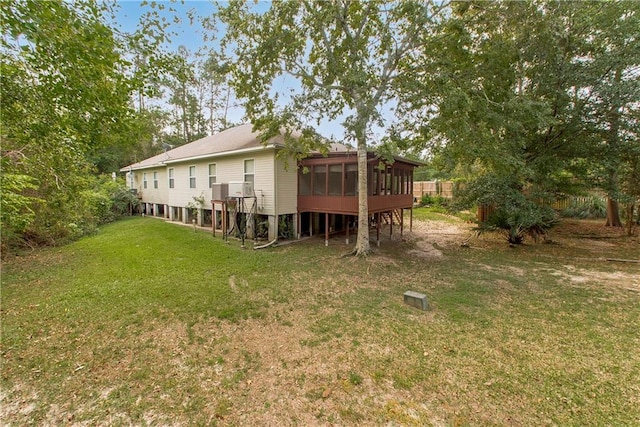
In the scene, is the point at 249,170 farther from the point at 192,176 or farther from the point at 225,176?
the point at 192,176

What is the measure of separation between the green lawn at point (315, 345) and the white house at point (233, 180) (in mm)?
3785

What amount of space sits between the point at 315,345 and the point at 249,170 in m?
8.61

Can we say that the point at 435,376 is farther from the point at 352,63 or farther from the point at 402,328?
the point at 352,63

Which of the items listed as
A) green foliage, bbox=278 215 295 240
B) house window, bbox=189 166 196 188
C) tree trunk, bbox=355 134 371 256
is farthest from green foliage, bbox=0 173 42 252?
tree trunk, bbox=355 134 371 256

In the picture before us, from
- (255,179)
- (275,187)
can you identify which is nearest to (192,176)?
(255,179)

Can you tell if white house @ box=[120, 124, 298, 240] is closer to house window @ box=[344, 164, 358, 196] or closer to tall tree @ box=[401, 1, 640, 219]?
house window @ box=[344, 164, 358, 196]

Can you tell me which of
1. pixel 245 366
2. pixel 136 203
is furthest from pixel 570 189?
pixel 136 203

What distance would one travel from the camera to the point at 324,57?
8320 mm

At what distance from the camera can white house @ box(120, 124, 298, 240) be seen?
34.0 ft

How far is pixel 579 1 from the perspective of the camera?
7453mm

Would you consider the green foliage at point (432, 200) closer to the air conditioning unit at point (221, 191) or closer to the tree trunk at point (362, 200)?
the tree trunk at point (362, 200)

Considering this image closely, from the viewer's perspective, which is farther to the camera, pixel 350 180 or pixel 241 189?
pixel 241 189

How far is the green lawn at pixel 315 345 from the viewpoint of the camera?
2.72 meters

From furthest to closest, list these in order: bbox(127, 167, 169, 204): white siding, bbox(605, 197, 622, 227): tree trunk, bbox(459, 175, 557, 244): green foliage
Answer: bbox(127, 167, 169, 204): white siding
bbox(605, 197, 622, 227): tree trunk
bbox(459, 175, 557, 244): green foliage
